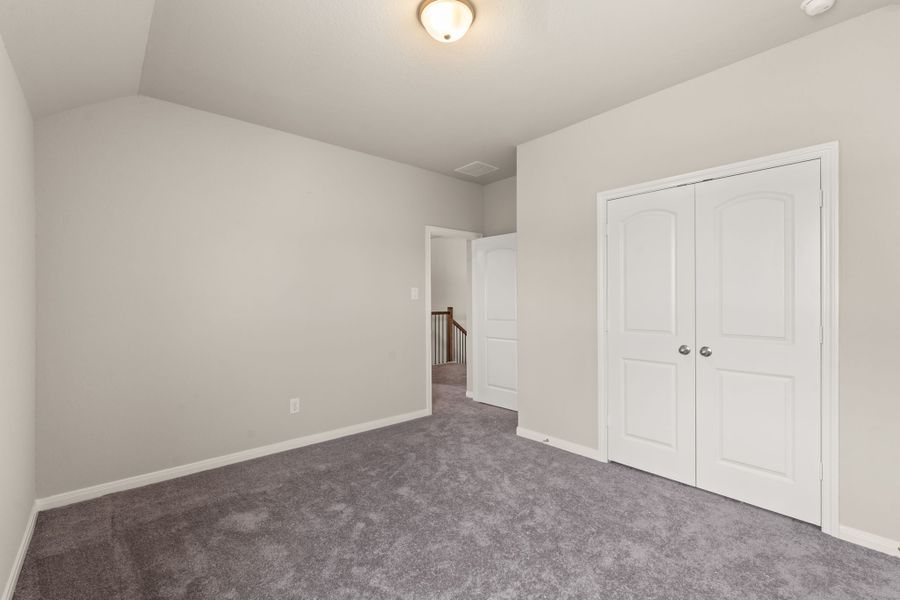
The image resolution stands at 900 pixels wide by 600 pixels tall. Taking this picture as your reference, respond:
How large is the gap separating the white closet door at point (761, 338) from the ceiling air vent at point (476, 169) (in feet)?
7.21

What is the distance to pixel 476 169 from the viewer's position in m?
4.48

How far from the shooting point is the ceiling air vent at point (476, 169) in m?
4.32

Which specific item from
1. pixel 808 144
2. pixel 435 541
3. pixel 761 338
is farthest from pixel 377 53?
pixel 761 338

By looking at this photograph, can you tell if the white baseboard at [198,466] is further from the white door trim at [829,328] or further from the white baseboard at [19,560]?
the white door trim at [829,328]

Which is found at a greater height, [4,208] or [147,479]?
[4,208]

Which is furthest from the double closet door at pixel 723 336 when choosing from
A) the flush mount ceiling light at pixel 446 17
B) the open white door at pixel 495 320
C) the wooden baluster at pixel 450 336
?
the wooden baluster at pixel 450 336

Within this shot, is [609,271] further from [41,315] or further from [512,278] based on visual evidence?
[41,315]

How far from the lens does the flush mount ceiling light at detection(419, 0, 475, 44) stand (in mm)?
1916

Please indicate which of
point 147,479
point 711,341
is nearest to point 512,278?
point 711,341

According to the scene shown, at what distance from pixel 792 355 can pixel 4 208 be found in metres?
3.89

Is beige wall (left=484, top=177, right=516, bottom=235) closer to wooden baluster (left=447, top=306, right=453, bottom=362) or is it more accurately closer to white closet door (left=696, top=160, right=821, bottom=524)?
white closet door (left=696, top=160, right=821, bottom=524)

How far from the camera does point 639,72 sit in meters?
2.59

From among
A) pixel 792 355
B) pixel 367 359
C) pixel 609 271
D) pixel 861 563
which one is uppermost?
pixel 609 271

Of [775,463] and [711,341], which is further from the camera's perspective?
[711,341]
